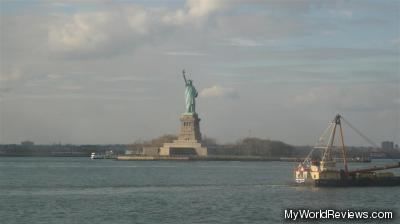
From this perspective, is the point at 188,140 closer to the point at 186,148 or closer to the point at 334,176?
the point at 186,148

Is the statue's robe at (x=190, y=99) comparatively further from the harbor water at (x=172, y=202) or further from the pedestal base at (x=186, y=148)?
the harbor water at (x=172, y=202)

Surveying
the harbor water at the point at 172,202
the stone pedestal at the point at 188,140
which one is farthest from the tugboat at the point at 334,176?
the stone pedestal at the point at 188,140

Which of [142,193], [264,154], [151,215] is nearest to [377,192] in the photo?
[142,193]

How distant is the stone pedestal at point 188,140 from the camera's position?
140m

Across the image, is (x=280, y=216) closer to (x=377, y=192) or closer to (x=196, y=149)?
(x=377, y=192)

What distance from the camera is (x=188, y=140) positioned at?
14400cm

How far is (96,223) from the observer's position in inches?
1366

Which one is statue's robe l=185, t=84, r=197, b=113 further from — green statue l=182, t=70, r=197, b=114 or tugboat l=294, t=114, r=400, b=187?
tugboat l=294, t=114, r=400, b=187

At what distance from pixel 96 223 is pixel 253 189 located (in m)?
20.9

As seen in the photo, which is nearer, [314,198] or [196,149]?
[314,198]

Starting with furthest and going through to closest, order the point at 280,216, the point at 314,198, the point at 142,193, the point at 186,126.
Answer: the point at 186,126 < the point at 142,193 < the point at 314,198 < the point at 280,216

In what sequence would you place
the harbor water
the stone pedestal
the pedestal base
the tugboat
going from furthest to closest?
the pedestal base → the stone pedestal → the tugboat → the harbor water

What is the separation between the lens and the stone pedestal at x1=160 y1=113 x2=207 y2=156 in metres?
140

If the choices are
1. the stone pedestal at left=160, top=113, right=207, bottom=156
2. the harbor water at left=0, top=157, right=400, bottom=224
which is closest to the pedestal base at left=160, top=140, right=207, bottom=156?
the stone pedestal at left=160, top=113, right=207, bottom=156
